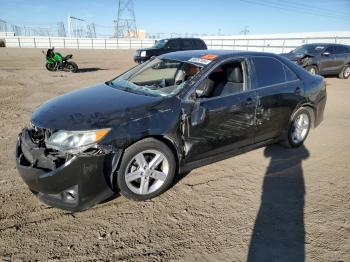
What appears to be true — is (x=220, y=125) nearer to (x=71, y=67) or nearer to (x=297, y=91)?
(x=297, y=91)

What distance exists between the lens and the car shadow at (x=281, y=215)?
276 cm

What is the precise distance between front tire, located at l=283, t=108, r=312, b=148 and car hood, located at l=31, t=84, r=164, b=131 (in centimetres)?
255

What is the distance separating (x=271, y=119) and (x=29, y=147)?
3212 millimetres

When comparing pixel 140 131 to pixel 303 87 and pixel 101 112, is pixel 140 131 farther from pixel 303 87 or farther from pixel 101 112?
pixel 303 87

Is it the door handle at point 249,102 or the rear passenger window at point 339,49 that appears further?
the rear passenger window at point 339,49

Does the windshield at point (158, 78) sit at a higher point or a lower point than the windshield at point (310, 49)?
lower

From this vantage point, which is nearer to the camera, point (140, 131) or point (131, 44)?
point (140, 131)

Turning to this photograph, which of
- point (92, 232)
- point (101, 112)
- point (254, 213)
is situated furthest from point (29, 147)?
point (254, 213)

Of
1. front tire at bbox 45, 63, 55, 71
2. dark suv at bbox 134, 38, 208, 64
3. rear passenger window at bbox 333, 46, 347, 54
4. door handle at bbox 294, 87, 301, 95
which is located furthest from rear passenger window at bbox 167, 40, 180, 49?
door handle at bbox 294, 87, 301, 95

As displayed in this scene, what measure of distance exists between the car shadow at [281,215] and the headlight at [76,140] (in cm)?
178

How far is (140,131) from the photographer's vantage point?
10.6ft

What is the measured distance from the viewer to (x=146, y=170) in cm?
341

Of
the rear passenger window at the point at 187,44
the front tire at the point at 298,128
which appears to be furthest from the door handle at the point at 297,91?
the rear passenger window at the point at 187,44

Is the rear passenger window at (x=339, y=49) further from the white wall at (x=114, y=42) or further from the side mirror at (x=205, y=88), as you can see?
the white wall at (x=114, y=42)
